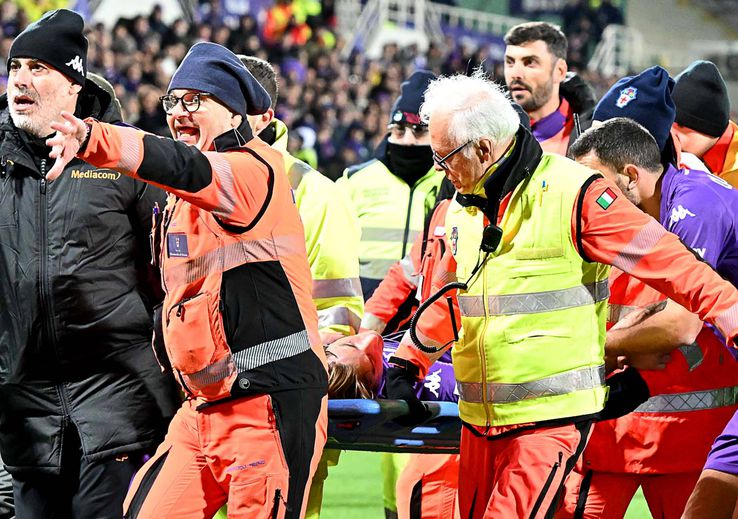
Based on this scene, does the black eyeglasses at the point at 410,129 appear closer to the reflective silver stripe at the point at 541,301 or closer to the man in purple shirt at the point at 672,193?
→ the man in purple shirt at the point at 672,193

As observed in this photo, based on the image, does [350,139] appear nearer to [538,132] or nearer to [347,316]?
[538,132]

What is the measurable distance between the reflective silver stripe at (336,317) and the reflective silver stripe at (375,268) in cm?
163

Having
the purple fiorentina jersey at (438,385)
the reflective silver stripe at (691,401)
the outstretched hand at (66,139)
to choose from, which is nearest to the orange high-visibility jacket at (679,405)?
the reflective silver stripe at (691,401)

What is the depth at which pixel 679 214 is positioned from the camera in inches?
166

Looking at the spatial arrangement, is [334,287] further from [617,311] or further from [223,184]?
[223,184]

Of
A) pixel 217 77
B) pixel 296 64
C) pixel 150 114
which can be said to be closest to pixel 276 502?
pixel 217 77

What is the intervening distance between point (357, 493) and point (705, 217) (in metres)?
4.04

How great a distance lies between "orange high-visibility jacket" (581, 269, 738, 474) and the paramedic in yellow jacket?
1.19 metres

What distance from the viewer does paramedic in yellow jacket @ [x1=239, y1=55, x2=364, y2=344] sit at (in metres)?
5.19

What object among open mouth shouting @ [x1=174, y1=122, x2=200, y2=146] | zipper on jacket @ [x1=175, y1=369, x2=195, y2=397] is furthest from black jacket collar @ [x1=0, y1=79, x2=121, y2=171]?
zipper on jacket @ [x1=175, y1=369, x2=195, y2=397]

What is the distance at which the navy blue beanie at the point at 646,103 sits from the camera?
4.60m

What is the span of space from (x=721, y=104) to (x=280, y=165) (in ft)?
7.59

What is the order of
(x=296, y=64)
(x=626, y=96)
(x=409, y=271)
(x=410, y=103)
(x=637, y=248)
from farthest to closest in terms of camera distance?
(x=296, y=64), (x=410, y=103), (x=409, y=271), (x=626, y=96), (x=637, y=248)

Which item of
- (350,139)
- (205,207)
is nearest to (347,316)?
(205,207)
